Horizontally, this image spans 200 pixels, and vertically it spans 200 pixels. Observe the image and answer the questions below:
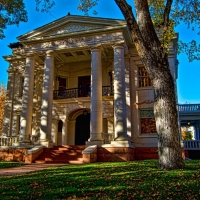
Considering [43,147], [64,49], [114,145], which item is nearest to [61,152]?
[43,147]

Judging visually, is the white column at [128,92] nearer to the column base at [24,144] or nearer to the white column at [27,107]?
the column base at [24,144]

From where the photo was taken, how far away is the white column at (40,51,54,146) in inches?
633

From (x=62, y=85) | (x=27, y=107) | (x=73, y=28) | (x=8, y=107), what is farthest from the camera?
(x=62, y=85)

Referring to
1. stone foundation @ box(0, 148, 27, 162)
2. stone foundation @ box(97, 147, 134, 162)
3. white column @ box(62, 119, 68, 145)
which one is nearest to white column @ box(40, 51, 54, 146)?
stone foundation @ box(0, 148, 27, 162)

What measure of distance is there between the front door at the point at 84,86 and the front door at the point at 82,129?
189 centimetres

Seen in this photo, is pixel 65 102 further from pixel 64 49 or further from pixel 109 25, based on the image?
pixel 109 25

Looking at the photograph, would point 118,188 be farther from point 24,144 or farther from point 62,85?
point 62,85

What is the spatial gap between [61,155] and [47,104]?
157 inches

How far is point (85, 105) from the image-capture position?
63.2 ft

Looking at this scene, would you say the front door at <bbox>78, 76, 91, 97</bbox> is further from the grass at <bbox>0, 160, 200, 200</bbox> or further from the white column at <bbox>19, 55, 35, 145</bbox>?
the grass at <bbox>0, 160, 200, 200</bbox>

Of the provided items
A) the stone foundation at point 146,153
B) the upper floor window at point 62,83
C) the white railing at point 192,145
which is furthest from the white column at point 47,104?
the white railing at point 192,145

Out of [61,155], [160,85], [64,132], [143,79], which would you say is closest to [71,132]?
[64,132]

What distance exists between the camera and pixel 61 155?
14766 mm

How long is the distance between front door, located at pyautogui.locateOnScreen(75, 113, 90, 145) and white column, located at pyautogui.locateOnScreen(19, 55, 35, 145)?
4.53 meters
